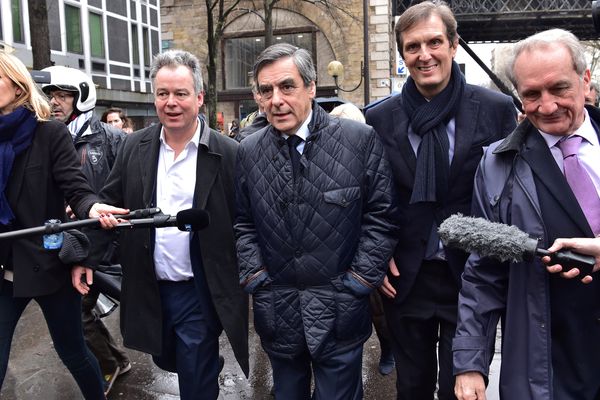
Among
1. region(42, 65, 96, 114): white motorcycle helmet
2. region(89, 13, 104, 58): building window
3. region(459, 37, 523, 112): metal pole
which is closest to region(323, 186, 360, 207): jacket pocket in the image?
region(459, 37, 523, 112): metal pole

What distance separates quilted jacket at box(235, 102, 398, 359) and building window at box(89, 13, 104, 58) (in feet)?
81.9

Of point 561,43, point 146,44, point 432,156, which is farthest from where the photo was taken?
point 146,44

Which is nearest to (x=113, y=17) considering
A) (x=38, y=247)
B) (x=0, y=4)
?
(x=0, y=4)

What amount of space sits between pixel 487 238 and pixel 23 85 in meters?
2.60

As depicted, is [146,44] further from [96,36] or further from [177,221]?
→ [177,221]

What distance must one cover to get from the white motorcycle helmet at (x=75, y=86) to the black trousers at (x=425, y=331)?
300cm

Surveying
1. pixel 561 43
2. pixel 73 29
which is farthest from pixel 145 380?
pixel 73 29

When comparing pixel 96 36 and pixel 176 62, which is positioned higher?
pixel 96 36

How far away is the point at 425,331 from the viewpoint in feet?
10.0

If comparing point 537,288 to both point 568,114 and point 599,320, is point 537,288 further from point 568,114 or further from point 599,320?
point 568,114

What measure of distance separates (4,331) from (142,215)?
1446mm

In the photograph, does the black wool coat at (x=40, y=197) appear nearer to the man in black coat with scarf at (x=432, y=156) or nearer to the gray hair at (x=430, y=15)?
the man in black coat with scarf at (x=432, y=156)

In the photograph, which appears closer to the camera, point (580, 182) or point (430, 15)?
point (580, 182)

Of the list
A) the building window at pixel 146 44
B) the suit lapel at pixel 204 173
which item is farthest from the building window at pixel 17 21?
the suit lapel at pixel 204 173
